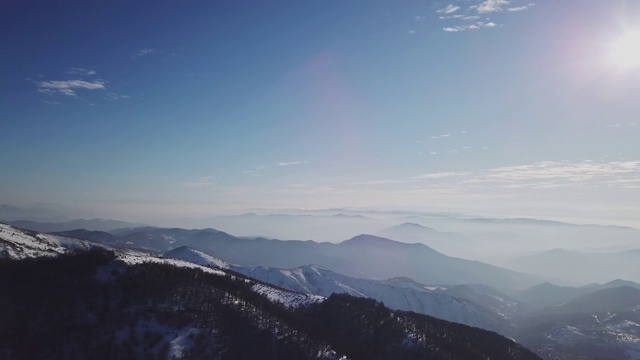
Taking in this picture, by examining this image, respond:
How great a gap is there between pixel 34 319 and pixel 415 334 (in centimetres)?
15498

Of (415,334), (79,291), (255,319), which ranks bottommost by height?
(415,334)

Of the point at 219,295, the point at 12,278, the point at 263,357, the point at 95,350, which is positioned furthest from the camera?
the point at 219,295

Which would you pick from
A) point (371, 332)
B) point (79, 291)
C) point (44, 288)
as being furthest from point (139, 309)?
point (371, 332)

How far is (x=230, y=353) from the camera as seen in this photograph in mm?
128125

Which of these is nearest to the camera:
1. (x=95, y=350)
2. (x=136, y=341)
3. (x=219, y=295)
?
(x=95, y=350)

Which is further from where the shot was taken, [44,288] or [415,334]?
[415,334]

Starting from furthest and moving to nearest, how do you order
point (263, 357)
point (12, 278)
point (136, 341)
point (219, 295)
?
1. point (219, 295)
2. point (12, 278)
3. point (263, 357)
4. point (136, 341)

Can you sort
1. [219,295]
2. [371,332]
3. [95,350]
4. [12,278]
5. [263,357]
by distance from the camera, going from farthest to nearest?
[371,332] < [219,295] < [12,278] < [263,357] < [95,350]

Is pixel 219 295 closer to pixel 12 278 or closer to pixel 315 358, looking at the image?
pixel 315 358

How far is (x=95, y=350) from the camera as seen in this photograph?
113438 mm

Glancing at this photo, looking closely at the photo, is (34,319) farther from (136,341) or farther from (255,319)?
(255,319)

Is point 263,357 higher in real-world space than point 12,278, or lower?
lower

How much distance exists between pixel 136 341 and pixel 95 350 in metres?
11.0

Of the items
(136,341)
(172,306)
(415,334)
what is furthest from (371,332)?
(136,341)
